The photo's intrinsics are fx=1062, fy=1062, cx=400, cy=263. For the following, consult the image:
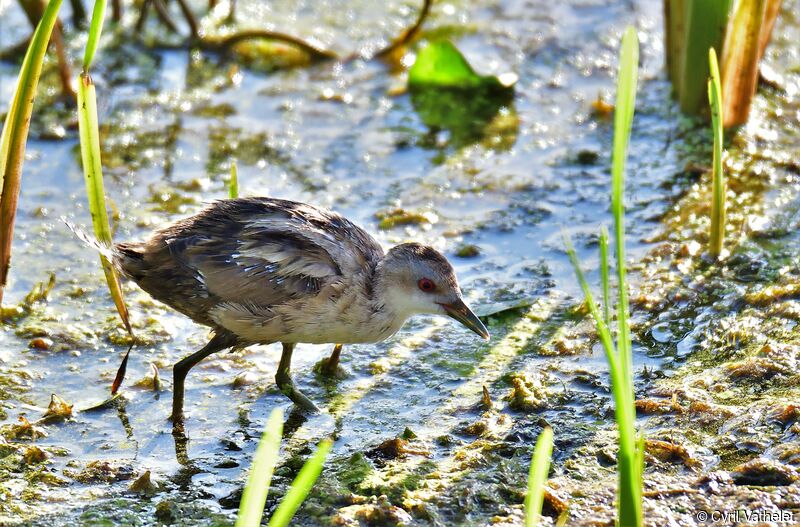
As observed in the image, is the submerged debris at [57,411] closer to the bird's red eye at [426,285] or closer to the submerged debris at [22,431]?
the submerged debris at [22,431]

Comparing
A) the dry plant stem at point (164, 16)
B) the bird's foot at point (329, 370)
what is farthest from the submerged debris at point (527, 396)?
the dry plant stem at point (164, 16)

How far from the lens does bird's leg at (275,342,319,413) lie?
4527mm

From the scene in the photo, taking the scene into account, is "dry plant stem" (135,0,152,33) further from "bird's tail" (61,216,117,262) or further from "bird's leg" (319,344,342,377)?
"bird's leg" (319,344,342,377)

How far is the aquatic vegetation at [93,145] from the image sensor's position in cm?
378

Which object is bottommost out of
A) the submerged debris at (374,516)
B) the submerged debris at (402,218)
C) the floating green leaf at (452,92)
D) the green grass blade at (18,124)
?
the submerged debris at (374,516)

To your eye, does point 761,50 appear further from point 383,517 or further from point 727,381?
point 383,517

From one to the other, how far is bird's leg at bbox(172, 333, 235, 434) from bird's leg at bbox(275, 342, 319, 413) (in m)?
0.26

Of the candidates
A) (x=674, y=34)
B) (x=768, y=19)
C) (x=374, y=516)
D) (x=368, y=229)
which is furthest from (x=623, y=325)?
(x=674, y=34)

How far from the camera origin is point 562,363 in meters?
4.75

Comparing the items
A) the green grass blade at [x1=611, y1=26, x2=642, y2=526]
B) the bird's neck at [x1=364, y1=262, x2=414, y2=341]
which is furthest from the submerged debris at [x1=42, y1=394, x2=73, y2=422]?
the green grass blade at [x1=611, y1=26, x2=642, y2=526]

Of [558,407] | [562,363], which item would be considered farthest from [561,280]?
[558,407]

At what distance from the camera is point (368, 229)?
5.95 metres

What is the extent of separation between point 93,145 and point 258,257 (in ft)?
2.56

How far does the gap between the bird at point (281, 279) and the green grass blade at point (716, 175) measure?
131cm
